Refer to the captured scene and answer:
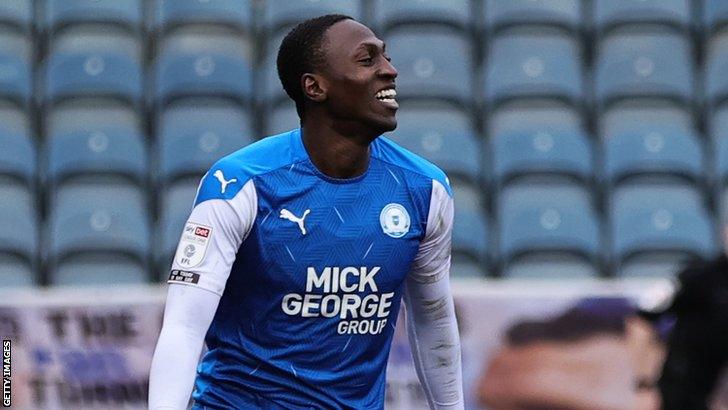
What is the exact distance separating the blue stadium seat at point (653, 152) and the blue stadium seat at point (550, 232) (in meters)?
0.46

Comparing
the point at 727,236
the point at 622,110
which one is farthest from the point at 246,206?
the point at 622,110

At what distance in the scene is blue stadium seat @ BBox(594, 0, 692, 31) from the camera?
893cm

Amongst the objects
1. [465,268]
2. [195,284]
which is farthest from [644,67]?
[195,284]

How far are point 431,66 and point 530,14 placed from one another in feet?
2.52

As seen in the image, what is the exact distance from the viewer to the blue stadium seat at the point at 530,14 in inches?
350

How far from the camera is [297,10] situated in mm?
8844

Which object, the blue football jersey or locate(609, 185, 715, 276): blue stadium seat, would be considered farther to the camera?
locate(609, 185, 715, 276): blue stadium seat

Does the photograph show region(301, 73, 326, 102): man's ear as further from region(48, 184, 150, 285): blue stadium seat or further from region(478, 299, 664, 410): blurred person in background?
region(48, 184, 150, 285): blue stadium seat

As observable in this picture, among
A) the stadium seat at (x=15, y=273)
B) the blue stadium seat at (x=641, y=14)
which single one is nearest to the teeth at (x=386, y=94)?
the stadium seat at (x=15, y=273)

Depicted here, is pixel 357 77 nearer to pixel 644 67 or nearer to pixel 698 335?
pixel 698 335

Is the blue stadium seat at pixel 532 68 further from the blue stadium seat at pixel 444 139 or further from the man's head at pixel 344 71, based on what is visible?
the man's head at pixel 344 71

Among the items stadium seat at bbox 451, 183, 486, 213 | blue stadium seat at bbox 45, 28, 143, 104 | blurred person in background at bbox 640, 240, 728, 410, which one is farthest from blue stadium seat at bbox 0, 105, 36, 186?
blurred person in background at bbox 640, 240, 728, 410

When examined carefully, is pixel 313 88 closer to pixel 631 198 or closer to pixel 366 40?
pixel 366 40

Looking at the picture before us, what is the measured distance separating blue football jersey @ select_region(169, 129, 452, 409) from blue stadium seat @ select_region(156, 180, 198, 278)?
3.76 metres
